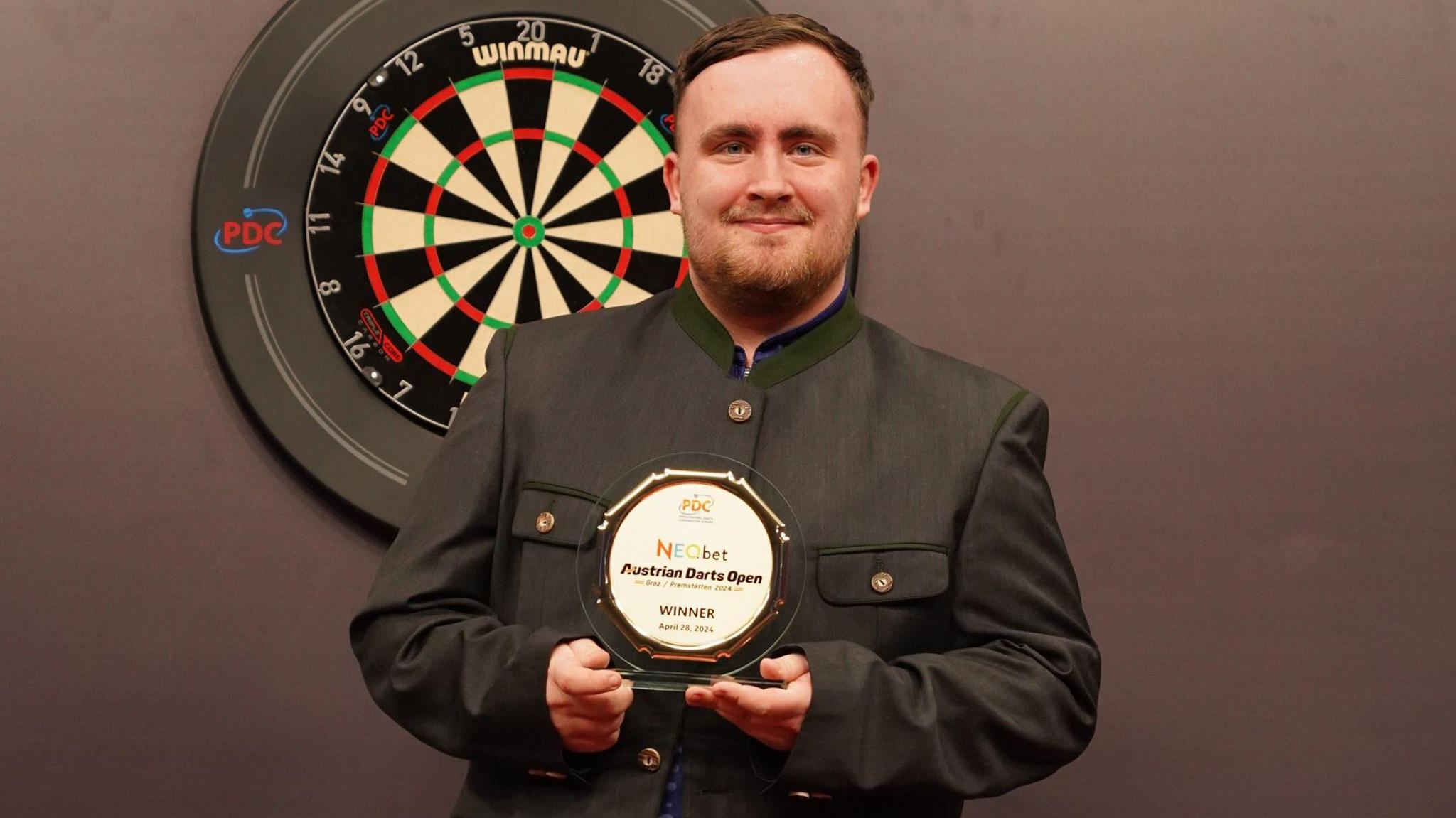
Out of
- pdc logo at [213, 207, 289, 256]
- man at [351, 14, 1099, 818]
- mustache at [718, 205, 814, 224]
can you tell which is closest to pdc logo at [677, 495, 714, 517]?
man at [351, 14, 1099, 818]

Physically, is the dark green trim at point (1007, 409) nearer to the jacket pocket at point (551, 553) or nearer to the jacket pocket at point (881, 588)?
the jacket pocket at point (881, 588)

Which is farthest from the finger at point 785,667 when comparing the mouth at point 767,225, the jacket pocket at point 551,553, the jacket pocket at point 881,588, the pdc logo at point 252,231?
the pdc logo at point 252,231

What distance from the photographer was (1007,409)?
4.82ft

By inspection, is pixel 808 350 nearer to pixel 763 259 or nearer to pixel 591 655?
pixel 763 259

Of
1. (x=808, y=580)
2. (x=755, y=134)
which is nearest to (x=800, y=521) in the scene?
(x=808, y=580)

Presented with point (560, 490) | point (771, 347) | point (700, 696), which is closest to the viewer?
point (700, 696)

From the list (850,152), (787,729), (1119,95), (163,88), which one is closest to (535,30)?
A: (163,88)

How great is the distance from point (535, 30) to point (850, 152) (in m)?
0.72

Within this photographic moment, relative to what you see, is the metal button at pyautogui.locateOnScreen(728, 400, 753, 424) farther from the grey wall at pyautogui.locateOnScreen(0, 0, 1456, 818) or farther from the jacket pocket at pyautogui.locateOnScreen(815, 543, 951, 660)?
the grey wall at pyautogui.locateOnScreen(0, 0, 1456, 818)

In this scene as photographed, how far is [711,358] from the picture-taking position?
1481mm

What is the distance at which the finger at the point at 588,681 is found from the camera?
3.88 feet

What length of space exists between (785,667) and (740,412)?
30 cm

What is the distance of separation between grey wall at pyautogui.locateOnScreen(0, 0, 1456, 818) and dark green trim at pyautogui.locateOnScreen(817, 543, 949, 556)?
0.72 metres

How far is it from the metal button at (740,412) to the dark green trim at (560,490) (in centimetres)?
16
